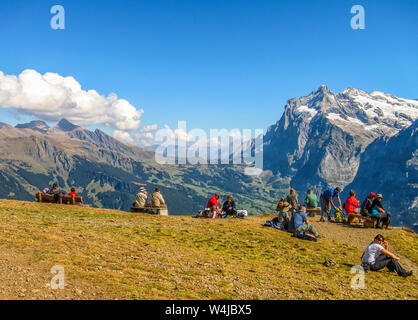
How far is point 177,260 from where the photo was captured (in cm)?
1873

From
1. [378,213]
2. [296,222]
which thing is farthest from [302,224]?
[378,213]

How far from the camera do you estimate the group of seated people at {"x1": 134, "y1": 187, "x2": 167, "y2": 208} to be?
36.4m

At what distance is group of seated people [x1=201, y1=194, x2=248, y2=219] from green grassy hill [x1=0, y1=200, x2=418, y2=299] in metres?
7.83

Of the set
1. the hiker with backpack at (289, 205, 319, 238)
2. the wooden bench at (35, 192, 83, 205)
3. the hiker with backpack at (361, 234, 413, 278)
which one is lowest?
the hiker with backpack at (361, 234, 413, 278)

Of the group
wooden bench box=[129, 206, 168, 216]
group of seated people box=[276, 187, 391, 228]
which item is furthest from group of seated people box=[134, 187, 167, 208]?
group of seated people box=[276, 187, 391, 228]

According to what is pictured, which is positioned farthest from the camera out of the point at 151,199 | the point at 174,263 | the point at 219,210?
the point at 219,210

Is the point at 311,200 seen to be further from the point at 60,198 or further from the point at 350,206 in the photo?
the point at 60,198

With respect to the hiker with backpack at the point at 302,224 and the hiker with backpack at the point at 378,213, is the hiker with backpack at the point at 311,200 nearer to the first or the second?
the hiker with backpack at the point at 378,213

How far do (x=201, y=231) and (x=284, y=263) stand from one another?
9052 millimetres

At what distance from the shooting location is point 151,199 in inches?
1438

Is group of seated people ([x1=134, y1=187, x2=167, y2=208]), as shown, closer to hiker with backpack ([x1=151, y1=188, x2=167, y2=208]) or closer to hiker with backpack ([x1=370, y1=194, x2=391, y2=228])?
hiker with backpack ([x1=151, y1=188, x2=167, y2=208])

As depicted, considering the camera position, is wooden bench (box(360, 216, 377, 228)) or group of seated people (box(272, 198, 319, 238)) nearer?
group of seated people (box(272, 198, 319, 238))

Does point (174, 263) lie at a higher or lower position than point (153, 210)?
lower

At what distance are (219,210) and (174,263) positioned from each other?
20836 mm
